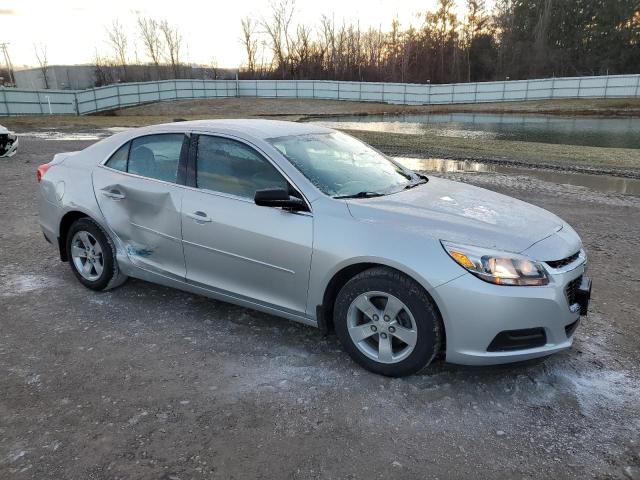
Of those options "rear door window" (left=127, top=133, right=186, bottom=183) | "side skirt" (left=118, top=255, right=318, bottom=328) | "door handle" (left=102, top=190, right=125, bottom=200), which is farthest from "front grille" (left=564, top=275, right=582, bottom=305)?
"door handle" (left=102, top=190, right=125, bottom=200)

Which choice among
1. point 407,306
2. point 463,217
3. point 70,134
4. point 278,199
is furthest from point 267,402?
point 70,134

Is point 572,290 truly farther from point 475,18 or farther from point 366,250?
point 475,18

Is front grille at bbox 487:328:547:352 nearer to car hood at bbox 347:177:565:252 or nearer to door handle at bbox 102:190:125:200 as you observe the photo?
car hood at bbox 347:177:565:252

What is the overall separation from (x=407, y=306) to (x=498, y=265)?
0.60 meters

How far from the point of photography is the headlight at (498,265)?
3029 mm

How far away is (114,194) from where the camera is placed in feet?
14.6

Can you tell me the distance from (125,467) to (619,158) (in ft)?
49.3

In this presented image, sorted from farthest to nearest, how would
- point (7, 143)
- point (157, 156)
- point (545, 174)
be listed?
point (7, 143)
point (545, 174)
point (157, 156)

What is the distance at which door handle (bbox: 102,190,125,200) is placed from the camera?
174 inches

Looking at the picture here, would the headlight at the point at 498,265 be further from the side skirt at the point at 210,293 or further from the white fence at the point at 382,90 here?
the white fence at the point at 382,90

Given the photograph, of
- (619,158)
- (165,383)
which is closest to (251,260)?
(165,383)

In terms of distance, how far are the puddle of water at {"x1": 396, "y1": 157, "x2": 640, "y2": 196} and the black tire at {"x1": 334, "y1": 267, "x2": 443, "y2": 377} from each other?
832 centimetres

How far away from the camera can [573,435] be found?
9.38 feet

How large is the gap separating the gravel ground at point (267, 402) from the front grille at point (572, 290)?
21.4 inches
